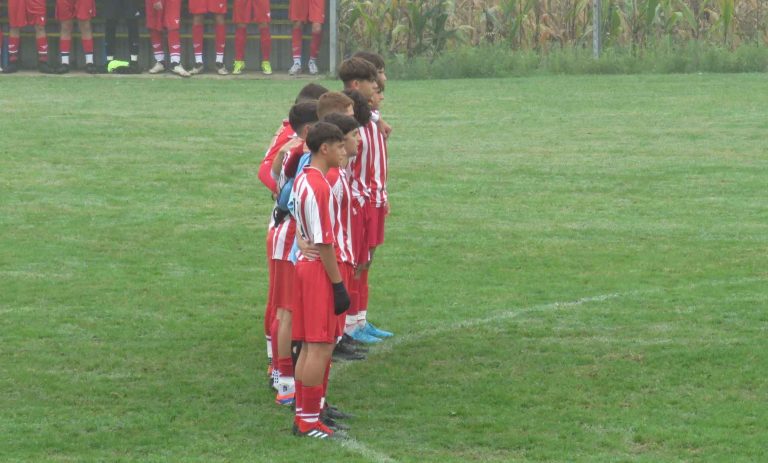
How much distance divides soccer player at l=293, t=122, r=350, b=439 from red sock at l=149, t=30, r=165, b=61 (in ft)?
55.1

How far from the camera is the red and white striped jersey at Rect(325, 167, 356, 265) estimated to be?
299 inches

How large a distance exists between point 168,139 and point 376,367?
9.14 m

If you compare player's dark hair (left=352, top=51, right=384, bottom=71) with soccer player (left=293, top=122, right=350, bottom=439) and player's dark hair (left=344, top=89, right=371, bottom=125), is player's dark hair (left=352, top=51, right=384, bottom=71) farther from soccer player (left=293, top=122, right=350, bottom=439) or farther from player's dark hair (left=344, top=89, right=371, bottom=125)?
soccer player (left=293, top=122, right=350, bottom=439)

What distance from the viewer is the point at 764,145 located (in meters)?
16.9

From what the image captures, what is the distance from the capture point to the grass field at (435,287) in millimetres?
7609

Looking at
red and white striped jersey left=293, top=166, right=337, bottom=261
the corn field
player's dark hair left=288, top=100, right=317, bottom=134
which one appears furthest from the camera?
the corn field

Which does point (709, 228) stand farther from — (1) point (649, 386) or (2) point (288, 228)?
(2) point (288, 228)

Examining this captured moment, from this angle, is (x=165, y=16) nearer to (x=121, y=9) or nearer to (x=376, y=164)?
(x=121, y=9)

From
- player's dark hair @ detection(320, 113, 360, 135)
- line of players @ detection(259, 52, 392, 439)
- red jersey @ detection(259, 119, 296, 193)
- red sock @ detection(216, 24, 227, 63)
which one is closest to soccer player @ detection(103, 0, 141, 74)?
red sock @ detection(216, 24, 227, 63)

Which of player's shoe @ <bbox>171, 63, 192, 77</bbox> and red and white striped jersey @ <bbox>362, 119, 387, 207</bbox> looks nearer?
red and white striped jersey @ <bbox>362, 119, 387, 207</bbox>

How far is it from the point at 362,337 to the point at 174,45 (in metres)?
14.9

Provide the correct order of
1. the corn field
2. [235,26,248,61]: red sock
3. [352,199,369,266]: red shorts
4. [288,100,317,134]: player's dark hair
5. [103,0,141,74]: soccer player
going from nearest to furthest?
1. [288,100,317,134]: player's dark hair
2. [352,199,369,266]: red shorts
3. [103,0,141,74]: soccer player
4. [235,26,248,61]: red sock
5. the corn field

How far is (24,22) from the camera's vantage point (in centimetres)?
2352

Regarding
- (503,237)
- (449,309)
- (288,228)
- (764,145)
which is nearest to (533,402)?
(288,228)
